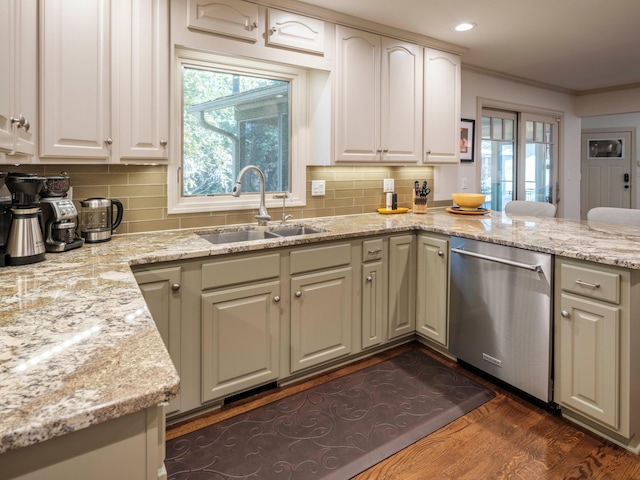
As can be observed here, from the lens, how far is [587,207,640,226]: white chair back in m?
2.66

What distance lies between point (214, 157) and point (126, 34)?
0.88 m

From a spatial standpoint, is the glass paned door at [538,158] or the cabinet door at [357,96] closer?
the cabinet door at [357,96]

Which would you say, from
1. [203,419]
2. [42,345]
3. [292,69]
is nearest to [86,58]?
[292,69]

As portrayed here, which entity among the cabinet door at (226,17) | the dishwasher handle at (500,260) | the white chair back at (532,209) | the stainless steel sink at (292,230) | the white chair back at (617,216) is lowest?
the dishwasher handle at (500,260)

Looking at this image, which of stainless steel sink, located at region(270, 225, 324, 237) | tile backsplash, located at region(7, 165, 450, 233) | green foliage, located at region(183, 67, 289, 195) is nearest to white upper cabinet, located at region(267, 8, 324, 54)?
green foliage, located at region(183, 67, 289, 195)

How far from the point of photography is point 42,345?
888mm

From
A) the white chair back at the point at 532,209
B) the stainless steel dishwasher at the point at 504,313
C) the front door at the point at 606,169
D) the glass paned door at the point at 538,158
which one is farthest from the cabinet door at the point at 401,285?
the front door at the point at 606,169

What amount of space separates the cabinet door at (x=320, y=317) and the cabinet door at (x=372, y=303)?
13 centimetres

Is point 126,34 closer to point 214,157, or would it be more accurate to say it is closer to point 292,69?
point 214,157

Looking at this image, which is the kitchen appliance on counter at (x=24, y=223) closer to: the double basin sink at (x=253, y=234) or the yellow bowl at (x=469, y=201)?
the double basin sink at (x=253, y=234)

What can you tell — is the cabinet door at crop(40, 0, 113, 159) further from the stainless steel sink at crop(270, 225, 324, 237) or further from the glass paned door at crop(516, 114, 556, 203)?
the glass paned door at crop(516, 114, 556, 203)

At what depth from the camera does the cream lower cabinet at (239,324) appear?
2.08 meters

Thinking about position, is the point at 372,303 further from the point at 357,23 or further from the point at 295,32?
the point at 357,23

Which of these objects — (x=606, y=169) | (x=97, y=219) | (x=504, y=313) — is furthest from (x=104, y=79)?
(x=606, y=169)
